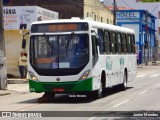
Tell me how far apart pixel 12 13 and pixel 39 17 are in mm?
1811

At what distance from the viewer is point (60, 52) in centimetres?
1842

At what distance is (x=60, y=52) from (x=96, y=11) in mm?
39195

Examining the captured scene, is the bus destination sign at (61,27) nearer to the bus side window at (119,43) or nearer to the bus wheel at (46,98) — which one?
the bus wheel at (46,98)

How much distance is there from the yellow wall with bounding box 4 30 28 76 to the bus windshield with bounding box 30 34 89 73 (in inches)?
511

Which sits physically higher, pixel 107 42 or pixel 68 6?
pixel 68 6

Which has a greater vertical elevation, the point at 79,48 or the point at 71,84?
the point at 79,48

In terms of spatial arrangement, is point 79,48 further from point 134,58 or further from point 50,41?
point 134,58

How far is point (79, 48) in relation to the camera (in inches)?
726

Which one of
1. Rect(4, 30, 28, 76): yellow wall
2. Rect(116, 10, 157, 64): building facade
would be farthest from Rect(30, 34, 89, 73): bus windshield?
Rect(116, 10, 157, 64): building facade

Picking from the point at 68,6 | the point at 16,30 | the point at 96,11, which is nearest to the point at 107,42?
the point at 16,30

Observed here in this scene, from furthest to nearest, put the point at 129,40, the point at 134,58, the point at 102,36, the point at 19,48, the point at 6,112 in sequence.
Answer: the point at 19,48, the point at 134,58, the point at 129,40, the point at 102,36, the point at 6,112

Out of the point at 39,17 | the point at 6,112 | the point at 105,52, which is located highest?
the point at 39,17

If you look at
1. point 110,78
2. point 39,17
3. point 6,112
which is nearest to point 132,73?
point 110,78

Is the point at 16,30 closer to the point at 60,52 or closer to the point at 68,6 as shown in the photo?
the point at 60,52
